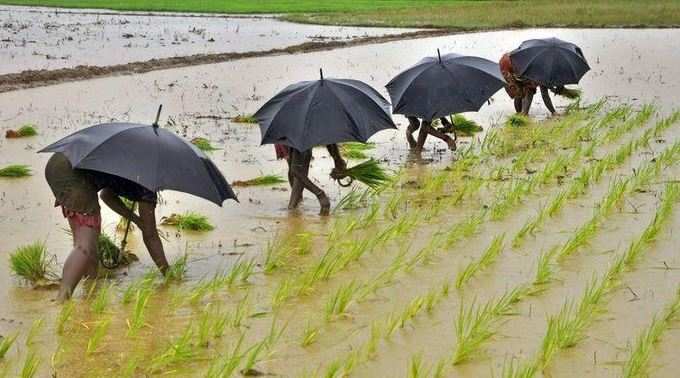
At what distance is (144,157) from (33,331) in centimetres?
109

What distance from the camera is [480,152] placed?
10.6 m

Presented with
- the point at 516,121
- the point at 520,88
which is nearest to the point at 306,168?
the point at 516,121

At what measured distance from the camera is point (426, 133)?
10469mm

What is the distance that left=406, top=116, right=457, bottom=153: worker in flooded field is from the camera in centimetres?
1042

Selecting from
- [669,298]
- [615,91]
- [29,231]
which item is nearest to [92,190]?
[29,231]

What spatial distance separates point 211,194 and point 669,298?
248 centimetres

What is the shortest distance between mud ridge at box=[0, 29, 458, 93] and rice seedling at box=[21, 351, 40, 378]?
1029cm

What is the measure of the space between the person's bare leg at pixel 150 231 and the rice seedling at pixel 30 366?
1.30 metres

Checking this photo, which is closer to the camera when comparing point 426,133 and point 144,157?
point 144,157

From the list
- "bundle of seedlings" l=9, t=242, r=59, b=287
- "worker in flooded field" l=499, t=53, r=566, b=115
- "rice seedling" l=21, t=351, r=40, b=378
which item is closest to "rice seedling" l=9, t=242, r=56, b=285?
"bundle of seedlings" l=9, t=242, r=59, b=287

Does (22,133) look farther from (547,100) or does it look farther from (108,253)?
(547,100)

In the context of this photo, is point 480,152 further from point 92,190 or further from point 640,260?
point 92,190

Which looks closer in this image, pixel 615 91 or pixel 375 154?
pixel 375 154

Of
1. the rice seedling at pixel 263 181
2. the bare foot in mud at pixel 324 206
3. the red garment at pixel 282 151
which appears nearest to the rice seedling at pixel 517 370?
the bare foot in mud at pixel 324 206
